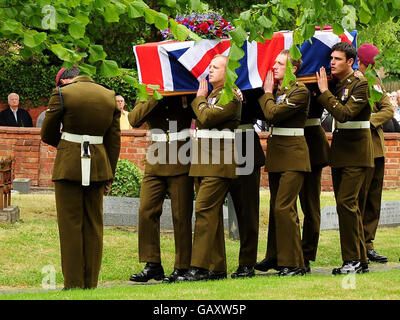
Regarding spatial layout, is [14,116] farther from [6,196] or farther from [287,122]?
[287,122]

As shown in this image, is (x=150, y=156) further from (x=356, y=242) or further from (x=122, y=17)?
(x=356, y=242)

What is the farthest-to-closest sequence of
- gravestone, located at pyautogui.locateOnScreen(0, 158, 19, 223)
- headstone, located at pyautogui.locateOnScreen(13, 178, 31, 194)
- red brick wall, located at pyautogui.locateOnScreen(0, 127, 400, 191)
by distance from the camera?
red brick wall, located at pyautogui.locateOnScreen(0, 127, 400, 191) → headstone, located at pyautogui.locateOnScreen(13, 178, 31, 194) → gravestone, located at pyautogui.locateOnScreen(0, 158, 19, 223)

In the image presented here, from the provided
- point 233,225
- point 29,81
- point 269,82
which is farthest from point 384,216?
point 29,81

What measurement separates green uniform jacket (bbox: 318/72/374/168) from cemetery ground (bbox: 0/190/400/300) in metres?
1.11

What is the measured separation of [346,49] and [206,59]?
4.27 ft

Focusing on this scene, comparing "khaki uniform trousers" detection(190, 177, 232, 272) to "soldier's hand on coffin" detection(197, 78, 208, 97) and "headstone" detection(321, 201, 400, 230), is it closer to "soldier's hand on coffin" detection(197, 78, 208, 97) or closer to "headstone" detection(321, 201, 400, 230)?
"soldier's hand on coffin" detection(197, 78, 208, 97)

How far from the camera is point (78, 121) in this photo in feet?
27.6

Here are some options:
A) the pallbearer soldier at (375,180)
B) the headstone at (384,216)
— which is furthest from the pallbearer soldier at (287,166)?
the headstone at (384,216)

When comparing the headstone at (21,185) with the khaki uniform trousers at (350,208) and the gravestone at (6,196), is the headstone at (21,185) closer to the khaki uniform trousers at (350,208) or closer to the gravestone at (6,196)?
the gravestone at (6,196)

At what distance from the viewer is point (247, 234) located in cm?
990

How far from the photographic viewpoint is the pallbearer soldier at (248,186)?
32.2 feet

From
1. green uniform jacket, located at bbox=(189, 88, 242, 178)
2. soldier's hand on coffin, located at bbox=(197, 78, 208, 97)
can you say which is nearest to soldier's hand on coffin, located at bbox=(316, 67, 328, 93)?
green uniform jacket, located at bbox=(189, 88, 242, 178)

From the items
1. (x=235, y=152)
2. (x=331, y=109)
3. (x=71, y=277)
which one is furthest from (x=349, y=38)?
(x=71, y=277)

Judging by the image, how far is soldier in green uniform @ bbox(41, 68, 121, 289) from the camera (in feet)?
27.6
